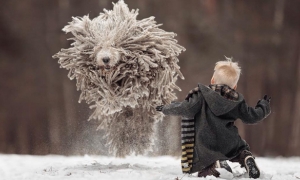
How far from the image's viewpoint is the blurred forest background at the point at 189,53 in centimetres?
645

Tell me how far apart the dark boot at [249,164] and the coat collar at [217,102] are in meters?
0.32

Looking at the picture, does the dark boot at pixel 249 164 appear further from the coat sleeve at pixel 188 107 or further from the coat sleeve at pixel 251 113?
the coat sleeve at pixel 188 107

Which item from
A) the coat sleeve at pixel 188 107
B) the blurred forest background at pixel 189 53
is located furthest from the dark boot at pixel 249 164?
the blurred forest background at pixel 189 53

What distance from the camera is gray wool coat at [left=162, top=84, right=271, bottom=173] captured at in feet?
9.64

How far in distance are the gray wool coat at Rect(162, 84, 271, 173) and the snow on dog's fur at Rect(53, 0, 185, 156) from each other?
0.39 meters

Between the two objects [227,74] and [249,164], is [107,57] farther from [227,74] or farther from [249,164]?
[249,164]

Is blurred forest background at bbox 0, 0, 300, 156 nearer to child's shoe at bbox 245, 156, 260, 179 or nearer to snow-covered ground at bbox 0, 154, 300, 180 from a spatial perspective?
snow-covered ground at bbox 0, 154, 300, 180

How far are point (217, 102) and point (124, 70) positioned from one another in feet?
2.44

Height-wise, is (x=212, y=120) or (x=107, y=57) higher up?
(x=107, y=57)

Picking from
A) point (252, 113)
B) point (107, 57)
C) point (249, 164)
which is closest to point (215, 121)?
point (252, 113)

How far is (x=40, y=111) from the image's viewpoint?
6527mm

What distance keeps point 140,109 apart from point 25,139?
3485 mm

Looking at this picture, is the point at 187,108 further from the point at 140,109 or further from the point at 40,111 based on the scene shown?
the point at 40,111

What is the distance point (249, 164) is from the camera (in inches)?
114
